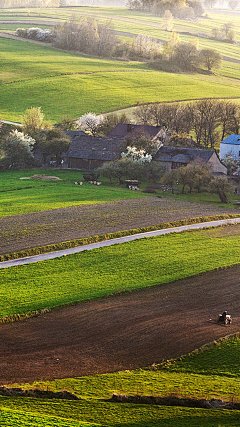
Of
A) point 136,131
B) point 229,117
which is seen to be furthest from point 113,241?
point 229,117

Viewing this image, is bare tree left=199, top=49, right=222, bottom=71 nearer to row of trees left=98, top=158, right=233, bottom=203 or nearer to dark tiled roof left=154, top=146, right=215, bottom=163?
dark tiled roof left=154, top=146, right=215, bottom=163

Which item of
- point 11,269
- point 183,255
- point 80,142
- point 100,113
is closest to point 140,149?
point 80,142

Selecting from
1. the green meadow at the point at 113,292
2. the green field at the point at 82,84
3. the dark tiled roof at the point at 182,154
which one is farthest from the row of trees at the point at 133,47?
the green meadow at the point at 113,292

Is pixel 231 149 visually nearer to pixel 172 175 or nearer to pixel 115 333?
pixel 172 175

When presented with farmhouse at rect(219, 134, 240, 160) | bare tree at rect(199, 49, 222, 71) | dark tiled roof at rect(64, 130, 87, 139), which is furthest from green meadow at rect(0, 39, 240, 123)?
farmhouse at rect(219, 134, 240, 160)

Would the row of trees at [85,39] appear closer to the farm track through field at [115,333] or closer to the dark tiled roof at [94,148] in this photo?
the dark tiled roof at [94,148]

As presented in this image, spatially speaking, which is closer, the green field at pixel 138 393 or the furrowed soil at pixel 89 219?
the green field at pixel 138 393
